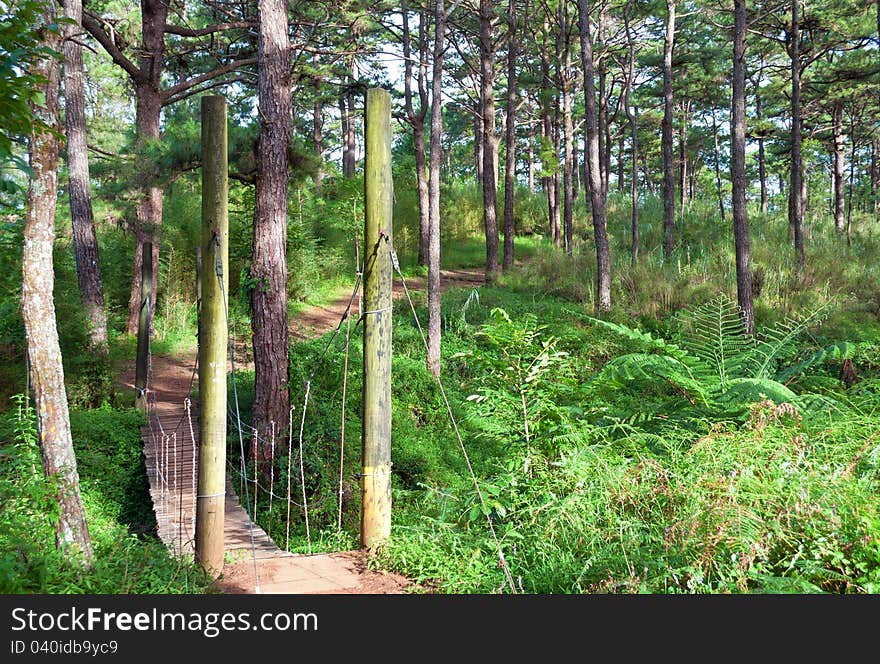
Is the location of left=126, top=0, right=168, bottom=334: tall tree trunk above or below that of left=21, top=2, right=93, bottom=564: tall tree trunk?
above

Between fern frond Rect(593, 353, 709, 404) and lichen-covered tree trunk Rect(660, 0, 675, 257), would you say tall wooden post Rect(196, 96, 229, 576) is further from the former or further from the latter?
lichen-covered tree trunk Rect(660, 0, 675, 257)

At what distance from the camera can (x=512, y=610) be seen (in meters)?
3.08

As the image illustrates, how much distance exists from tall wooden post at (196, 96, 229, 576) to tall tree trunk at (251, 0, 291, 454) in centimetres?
344

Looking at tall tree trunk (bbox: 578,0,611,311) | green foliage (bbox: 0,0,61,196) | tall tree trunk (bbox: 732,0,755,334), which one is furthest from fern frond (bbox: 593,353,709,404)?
tall tree trunk (bbox: 578,0,611,311)

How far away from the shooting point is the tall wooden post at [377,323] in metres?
4.88

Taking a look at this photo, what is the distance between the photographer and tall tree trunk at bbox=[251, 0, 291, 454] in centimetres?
Result: 829

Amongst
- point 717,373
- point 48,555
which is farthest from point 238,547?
point 717,373

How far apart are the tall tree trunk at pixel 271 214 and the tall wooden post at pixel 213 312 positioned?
11.3ft

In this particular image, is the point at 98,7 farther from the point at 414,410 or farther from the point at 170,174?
the point at 414,410

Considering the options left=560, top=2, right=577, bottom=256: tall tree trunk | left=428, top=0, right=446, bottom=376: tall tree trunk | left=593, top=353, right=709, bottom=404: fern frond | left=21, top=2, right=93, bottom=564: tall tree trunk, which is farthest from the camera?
left=560, top=2, right=577, bottom=256: tall tree trunk

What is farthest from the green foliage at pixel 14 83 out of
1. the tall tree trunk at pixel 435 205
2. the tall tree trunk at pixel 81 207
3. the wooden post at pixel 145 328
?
the tall tree trunk at pixel 81 207

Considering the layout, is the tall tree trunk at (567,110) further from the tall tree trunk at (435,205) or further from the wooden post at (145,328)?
the wooden post at (145,328)

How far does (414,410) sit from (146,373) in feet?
13.6

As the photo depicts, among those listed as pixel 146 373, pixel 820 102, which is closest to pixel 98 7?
pixel 146 373
